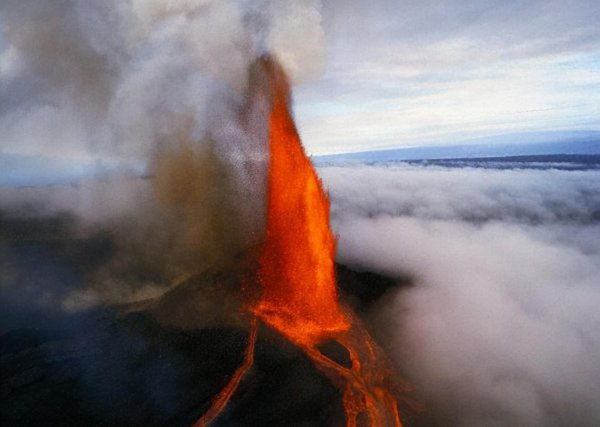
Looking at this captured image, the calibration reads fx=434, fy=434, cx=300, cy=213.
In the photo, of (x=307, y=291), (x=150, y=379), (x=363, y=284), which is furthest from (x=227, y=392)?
(x=363, y=284)

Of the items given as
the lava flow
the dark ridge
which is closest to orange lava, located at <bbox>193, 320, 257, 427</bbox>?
the lava flow

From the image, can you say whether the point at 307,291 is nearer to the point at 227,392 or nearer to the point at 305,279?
the point at 305,279

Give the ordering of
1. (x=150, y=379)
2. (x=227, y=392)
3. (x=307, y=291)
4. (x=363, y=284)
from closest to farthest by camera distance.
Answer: (x=227, y=392) < (x=150, y=379) < (x=307, y=291) < (x=363, y=284)

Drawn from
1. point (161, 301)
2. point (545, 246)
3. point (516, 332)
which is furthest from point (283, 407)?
point (545, 246)

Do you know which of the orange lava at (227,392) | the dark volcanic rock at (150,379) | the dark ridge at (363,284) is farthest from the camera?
the dark ridge at (363,284)

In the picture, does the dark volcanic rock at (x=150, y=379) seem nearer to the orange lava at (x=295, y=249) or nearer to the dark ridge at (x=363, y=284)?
the orange lava at (x=295, y=249)

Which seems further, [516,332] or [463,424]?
[516,332]

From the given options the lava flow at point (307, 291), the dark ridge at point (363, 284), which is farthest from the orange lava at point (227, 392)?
the dark ridge at point (363, 284)

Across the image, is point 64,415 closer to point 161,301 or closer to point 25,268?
point 161,301
